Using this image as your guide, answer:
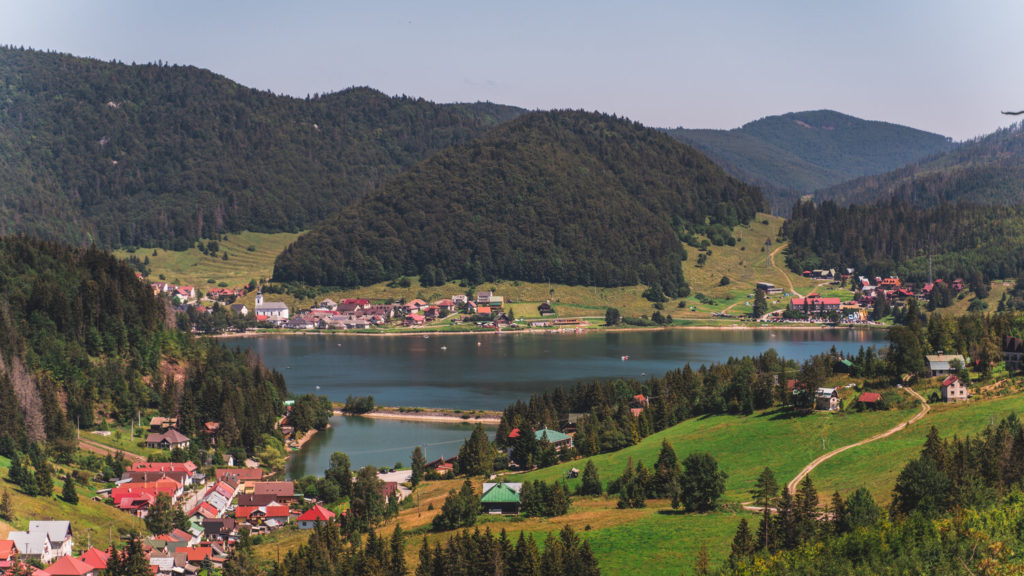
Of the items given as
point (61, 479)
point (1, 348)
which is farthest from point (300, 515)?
point (1, 348)

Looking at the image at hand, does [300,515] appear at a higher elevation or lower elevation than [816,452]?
lower

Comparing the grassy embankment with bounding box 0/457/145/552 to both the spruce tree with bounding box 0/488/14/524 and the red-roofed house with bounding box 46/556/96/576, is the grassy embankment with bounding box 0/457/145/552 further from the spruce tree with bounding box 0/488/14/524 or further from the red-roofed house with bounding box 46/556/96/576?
the red-roofed house with bounding box 46/556/96/576

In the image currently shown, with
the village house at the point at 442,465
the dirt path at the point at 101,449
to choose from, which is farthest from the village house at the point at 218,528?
the village house at the point at 442,465

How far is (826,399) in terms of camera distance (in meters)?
65.4

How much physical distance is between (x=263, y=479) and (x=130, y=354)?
2774cm

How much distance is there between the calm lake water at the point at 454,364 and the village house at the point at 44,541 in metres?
24.3

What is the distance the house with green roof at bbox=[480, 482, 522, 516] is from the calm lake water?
832 inches

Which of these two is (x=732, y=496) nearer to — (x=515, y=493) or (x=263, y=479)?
(x=515, y=493)

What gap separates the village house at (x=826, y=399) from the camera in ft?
213

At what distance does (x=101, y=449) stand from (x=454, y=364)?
7142 centimetres

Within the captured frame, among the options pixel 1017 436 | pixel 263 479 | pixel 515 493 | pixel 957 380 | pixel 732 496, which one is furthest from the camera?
pixel 263 479

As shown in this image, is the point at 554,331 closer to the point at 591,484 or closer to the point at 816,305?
the point at 816,305

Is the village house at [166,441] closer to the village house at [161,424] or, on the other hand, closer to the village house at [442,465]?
the village house at [161,424]

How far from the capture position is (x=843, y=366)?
72.6m
